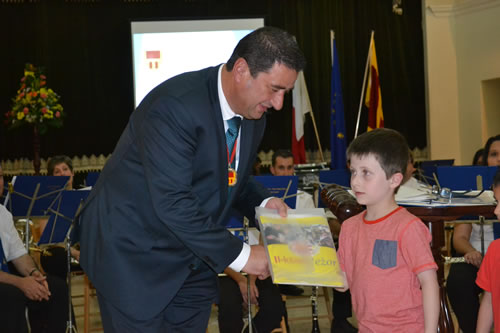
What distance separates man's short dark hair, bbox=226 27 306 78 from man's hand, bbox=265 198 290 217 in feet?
1.75

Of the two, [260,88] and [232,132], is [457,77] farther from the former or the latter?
[260,88]

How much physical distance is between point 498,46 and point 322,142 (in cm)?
286

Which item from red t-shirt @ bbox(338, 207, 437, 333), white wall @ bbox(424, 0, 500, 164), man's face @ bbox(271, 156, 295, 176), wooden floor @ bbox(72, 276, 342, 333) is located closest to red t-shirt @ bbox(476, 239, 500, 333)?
red t-shirt @ bbox(338, 207, 437, 333)

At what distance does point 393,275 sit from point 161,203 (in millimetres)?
921

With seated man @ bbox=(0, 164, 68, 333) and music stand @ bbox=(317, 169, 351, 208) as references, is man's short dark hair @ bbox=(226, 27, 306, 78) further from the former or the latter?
music stand @ bbox=(317, 169, 351, 208)

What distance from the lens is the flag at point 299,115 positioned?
902cm

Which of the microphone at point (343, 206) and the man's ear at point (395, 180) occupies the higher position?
the man's ear at point (395, 180)

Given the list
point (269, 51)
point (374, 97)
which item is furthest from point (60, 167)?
point (374, 97)

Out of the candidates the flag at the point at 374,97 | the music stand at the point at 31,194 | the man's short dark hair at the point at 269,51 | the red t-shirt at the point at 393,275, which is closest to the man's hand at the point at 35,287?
the music stand at the point at 31,194

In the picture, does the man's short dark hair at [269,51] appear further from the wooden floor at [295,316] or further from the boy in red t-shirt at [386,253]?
the wooden floor at [295,316]

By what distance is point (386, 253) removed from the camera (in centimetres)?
232

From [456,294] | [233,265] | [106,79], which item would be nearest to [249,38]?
[233,265]

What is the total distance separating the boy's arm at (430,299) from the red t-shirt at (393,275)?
31 mm

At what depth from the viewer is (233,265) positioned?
2061mm
